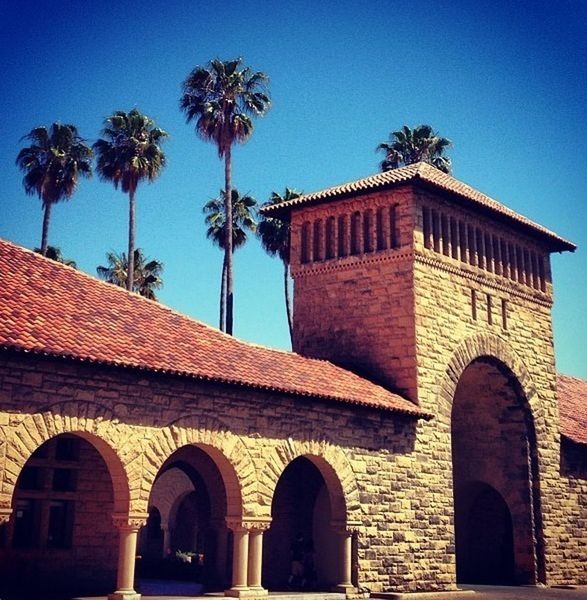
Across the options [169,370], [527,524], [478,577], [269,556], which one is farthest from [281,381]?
[478,577]

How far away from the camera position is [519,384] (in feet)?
72.8

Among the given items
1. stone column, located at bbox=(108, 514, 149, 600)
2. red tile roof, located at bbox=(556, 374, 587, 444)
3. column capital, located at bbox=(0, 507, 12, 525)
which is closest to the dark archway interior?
stone column, located at bbox=(108, 514, 149, 600)

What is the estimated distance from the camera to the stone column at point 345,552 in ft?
54.1

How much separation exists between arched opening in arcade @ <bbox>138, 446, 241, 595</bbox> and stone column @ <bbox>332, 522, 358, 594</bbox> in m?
2.37

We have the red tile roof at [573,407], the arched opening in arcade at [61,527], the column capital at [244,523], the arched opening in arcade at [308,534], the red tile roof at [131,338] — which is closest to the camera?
the red tile roof at [131,338]

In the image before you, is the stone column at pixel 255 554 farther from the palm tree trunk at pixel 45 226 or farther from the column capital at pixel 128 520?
the palm tree trunk at pixel 45 226

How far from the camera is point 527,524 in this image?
2136cm

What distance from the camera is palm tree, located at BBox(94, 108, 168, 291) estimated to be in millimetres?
34531

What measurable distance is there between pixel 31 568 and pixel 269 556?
5619mm

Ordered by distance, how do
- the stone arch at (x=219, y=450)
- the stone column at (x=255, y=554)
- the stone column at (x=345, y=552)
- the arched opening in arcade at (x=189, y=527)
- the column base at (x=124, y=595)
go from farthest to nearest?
the arched opening in arcade at (x=189, y=527), the stone column at (x=345, y=552), the stone column at (x=255, y=554), the stone arch at (x=219, y=450), the column base at (x=124, y=595)

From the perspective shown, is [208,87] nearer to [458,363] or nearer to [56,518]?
[458,363]

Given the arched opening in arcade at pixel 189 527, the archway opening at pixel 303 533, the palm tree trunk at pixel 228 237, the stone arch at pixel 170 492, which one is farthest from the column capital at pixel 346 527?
the palm tree trunk at pixel 228 237

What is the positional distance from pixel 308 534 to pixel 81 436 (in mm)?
7561

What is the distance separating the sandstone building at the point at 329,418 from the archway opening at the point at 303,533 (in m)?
0.05
